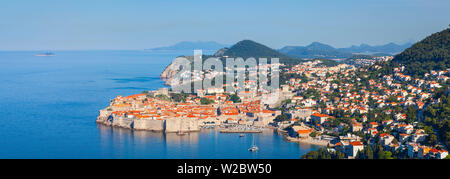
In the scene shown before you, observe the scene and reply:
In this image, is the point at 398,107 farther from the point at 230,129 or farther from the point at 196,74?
the point at 196,74

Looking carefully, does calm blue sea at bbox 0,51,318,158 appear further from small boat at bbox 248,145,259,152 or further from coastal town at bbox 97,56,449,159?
coastal town at bbox 97,56,449,159

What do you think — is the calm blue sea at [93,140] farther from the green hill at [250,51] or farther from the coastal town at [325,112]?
the green hill at [250,51]

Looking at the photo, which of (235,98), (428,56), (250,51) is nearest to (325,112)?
(235,98)

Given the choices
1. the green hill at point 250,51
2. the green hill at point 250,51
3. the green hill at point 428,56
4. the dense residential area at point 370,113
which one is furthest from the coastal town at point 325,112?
the green hill at point 250,51

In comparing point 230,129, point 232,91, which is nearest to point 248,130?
point 230,129

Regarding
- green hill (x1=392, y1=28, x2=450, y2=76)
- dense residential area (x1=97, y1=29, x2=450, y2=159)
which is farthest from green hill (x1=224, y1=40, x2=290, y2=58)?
green hill (x1=392, y1=28, x2=450, y2=76)
